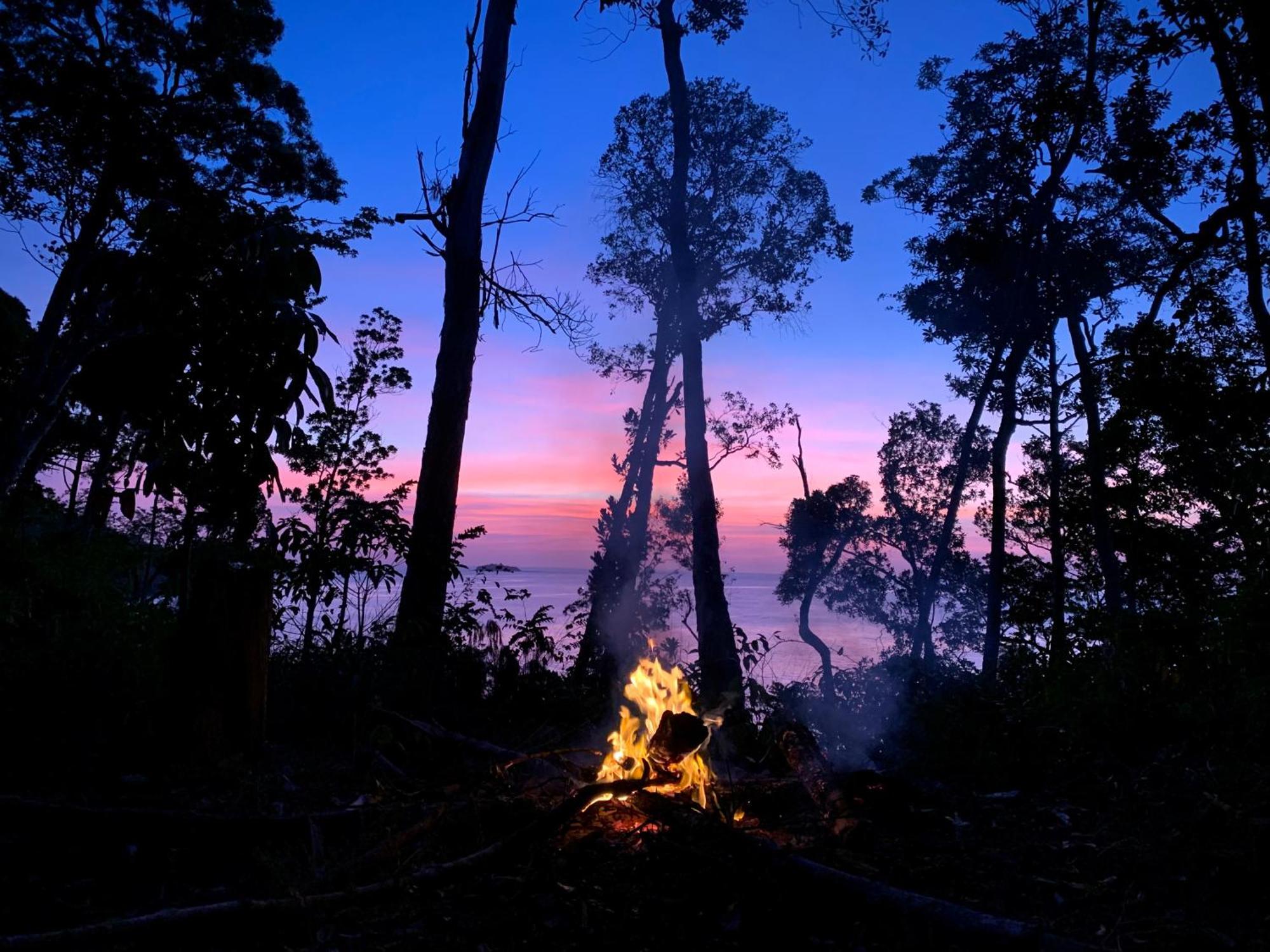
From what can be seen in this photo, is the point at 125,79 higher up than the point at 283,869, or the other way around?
the point at 125,79

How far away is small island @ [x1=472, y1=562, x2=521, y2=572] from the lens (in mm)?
8875

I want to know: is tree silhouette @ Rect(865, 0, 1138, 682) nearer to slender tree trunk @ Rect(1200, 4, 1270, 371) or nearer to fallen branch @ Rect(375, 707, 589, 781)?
slender tree trunk @ Rect(1200, 4, 1270, 371)

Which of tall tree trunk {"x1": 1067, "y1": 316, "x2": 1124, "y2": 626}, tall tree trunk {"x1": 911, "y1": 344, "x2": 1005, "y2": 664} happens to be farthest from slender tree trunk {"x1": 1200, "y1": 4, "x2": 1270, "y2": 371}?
tall tree trunk {"x1": 911, "y1": 344, "x2": 1005, "y2": 664}

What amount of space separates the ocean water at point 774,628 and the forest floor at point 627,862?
3112 millimetres

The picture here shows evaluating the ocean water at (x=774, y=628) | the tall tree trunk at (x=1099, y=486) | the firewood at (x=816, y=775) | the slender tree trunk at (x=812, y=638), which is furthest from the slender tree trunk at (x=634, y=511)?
the firewood at (x=816, y=775)

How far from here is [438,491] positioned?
963cm

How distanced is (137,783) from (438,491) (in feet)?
17.1

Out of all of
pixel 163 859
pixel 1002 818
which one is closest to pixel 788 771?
pixel 1002 818

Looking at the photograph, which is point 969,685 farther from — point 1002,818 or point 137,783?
point 137,783

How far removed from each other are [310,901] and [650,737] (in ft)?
8.44

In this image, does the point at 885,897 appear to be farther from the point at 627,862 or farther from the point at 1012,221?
the point at 1012,221

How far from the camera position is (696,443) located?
12859 millimetres

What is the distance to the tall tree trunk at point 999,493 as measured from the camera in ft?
56.9

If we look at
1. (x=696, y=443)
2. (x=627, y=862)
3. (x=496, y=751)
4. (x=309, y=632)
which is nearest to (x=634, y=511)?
(x=696, y=443)
